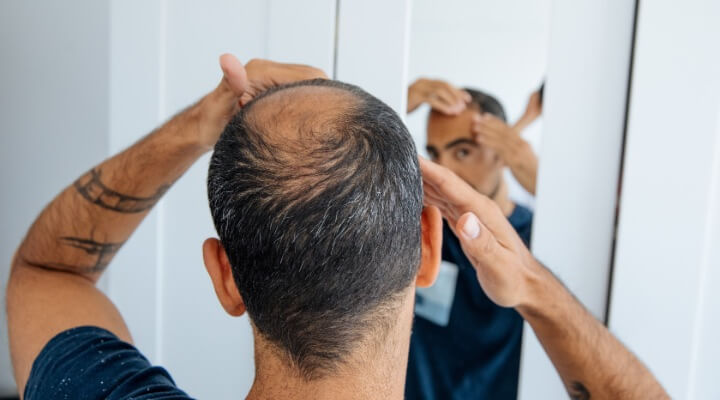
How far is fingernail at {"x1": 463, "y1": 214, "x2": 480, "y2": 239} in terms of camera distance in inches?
25.9

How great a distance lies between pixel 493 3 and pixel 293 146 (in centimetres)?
57

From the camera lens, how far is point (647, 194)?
36.8 inches

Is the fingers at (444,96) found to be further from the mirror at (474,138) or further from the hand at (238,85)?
the hand at (238,85)

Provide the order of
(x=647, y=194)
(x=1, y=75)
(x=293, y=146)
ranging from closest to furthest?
(x=293, y=146) → (x=647, y=194) → (x=1, y=75)

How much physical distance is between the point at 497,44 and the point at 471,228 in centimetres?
41

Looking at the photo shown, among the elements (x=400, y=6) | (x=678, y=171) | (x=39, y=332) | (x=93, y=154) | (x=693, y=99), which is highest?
(x=400, y=6)

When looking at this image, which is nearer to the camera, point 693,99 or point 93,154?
point 693,99

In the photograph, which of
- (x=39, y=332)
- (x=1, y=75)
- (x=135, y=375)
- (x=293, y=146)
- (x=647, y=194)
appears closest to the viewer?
(x=293, y=146)

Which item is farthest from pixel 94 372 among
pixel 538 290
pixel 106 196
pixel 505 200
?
pixel 505 200

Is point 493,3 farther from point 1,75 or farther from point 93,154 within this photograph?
point 1,75

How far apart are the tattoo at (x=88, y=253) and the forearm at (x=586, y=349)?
0.63 m

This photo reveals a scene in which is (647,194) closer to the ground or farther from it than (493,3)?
closer to the ground

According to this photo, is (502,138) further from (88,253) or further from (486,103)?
(88,253)

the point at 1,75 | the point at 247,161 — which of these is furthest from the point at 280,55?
the point at 1,75
